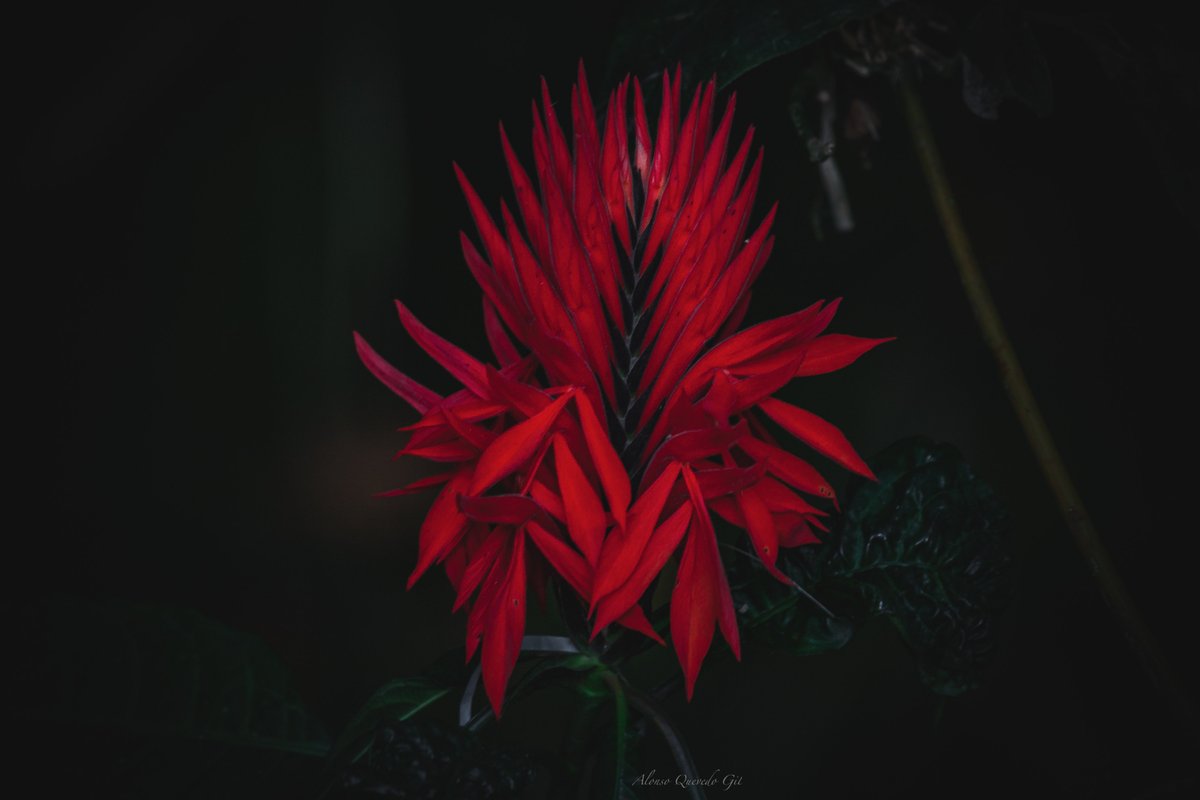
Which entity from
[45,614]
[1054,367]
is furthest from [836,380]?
[45,614]

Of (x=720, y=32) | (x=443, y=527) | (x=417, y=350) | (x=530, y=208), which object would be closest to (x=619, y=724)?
(x=443, y=527)

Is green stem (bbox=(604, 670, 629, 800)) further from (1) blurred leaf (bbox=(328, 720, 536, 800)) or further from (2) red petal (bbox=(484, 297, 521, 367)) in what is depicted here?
(2) red petal (bbox=(484, 297, 521, 367))

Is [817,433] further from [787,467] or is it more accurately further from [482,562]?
[482,562]

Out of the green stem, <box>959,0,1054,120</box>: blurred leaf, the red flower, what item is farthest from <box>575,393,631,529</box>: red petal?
<box>959,0,1054,120</box>: blurred leaf

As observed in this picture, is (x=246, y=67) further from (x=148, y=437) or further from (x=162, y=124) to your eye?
(x=148, y=437)

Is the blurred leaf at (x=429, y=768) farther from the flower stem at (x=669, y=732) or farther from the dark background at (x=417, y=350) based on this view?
the dark background at (x=417, y=350)

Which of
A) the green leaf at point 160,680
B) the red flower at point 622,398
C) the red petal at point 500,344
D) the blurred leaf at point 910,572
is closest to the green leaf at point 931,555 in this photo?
Result: the blurred leaf at point 910,572
